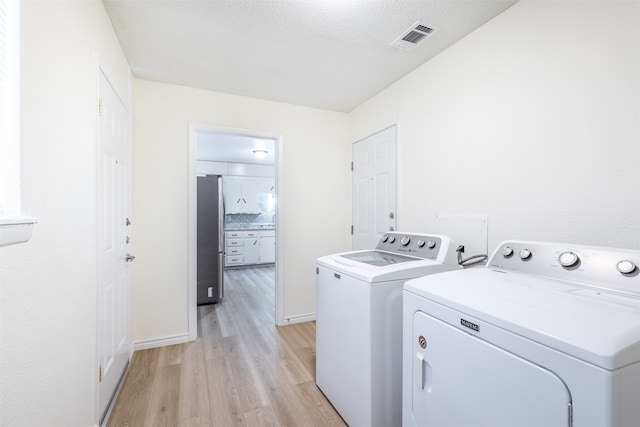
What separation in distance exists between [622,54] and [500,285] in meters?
1.12

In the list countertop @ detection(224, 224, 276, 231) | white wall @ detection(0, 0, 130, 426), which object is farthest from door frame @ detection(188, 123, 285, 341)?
countertop @ detection(224, 224, 276, 231)

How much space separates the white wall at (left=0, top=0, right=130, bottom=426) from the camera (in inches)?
32.1

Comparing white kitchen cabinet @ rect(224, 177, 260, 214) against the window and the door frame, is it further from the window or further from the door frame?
the window

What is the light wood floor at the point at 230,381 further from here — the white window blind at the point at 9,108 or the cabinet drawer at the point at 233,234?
the cabinet drawer at the point at 233,234

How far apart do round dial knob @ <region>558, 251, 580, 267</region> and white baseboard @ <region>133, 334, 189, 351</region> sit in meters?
2.79

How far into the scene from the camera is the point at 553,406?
0.66m

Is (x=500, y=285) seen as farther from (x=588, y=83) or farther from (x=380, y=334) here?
(x=588, y=83)

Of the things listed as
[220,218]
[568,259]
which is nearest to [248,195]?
[220,218]

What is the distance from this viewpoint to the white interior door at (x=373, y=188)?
101 inches

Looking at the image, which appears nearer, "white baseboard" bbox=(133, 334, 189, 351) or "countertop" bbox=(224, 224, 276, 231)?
"white baseboard" bbox=(133, 334, 189, 351)

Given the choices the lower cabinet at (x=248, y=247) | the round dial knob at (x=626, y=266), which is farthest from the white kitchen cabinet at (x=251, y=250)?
the round dial knob at (x=626, y=266)

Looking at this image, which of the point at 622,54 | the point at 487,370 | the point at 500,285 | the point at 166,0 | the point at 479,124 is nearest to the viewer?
the point at 487,370

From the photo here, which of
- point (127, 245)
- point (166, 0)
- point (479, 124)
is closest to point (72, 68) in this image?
point (166, 0)

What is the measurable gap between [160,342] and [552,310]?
2.81 m
